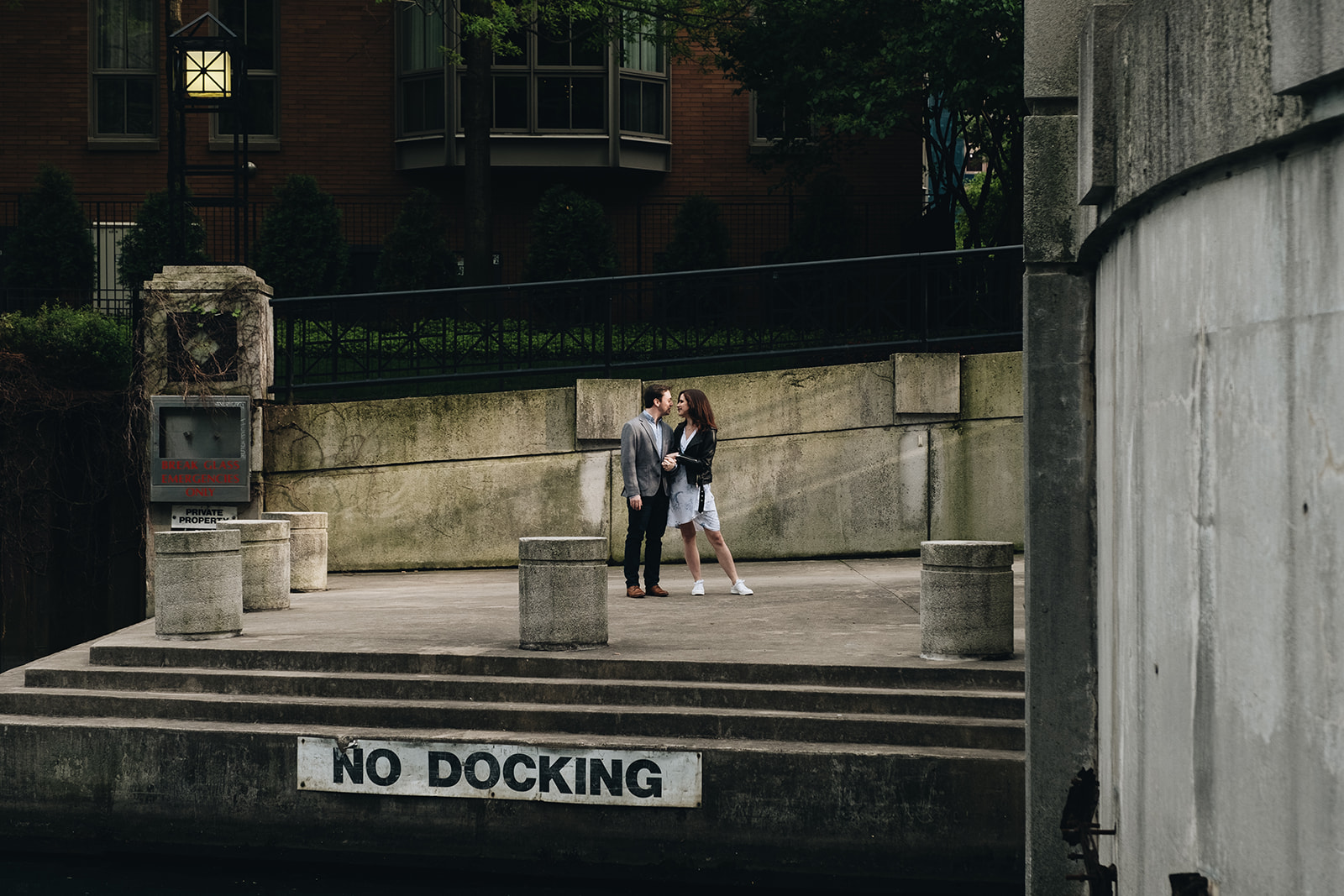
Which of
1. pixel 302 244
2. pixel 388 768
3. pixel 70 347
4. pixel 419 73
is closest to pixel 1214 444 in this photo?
pixel 388 768

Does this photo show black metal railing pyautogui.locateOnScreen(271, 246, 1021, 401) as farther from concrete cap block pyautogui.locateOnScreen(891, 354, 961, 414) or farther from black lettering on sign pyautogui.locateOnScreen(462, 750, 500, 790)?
black lettering on sign pyautogui.locateOnScreen(462, 750, 500, 790)

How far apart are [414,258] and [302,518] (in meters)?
8.32

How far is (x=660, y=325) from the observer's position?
1361cm

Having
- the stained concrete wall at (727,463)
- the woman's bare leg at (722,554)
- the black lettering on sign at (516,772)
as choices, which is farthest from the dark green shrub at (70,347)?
the black lettering on sign at (516,772)

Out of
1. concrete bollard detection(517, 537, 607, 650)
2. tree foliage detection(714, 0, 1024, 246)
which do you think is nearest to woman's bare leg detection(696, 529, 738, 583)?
concrete bollard detection(517, 537, 607, 650)

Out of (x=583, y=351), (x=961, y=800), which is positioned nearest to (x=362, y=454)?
(x=583, y=351)

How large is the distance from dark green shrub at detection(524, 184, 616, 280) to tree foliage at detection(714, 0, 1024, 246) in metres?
2.82

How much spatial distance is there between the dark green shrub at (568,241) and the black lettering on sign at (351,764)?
12489mm

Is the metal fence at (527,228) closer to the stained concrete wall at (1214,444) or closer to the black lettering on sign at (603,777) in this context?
the black lettering on sign at (603,777)

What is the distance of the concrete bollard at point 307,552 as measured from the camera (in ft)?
38.4

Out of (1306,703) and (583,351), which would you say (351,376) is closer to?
(583,351)

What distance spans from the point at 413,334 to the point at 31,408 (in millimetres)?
3578

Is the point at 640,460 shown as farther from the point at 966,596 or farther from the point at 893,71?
the point at 893,71

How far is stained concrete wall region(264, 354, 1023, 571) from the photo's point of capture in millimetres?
12695
